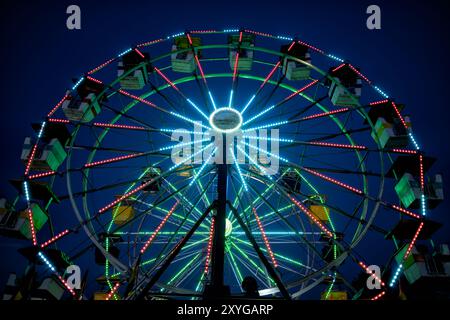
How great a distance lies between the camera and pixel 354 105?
36.3 ft

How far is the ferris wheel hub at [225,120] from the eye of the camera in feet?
30.5

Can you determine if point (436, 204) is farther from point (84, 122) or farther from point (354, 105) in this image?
point (84, 122)

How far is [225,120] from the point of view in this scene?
9406 millimetres

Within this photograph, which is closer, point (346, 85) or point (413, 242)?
point (413, 242)

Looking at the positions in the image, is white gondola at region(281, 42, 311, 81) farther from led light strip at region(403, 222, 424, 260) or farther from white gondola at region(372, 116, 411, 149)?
led light strip at region(403, 222, 424, 260)

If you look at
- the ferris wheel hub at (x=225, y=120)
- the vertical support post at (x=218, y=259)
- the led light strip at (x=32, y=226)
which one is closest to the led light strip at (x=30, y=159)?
the led light strip at (x=32, y=226)

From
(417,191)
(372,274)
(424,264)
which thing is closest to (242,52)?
(417,191)

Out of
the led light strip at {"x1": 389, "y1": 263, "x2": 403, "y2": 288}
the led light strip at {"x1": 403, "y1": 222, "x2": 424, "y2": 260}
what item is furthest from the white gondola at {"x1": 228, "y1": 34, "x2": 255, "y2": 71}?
the led light strip at {"x1": 389, "y1": 263, "x2": 403, "y2": 288}

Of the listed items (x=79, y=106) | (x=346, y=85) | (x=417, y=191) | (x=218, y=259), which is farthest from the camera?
(x=346, y=85)

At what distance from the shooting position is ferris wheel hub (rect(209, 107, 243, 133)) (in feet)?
30.5

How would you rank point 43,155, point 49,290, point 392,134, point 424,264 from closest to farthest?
point 49,290 → point 424,264 → point 43,155 → point 392,134

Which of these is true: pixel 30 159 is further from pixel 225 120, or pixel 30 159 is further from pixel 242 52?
pixel 242 52

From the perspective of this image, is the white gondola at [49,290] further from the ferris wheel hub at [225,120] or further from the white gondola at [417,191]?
the white gondola at [417,191]
